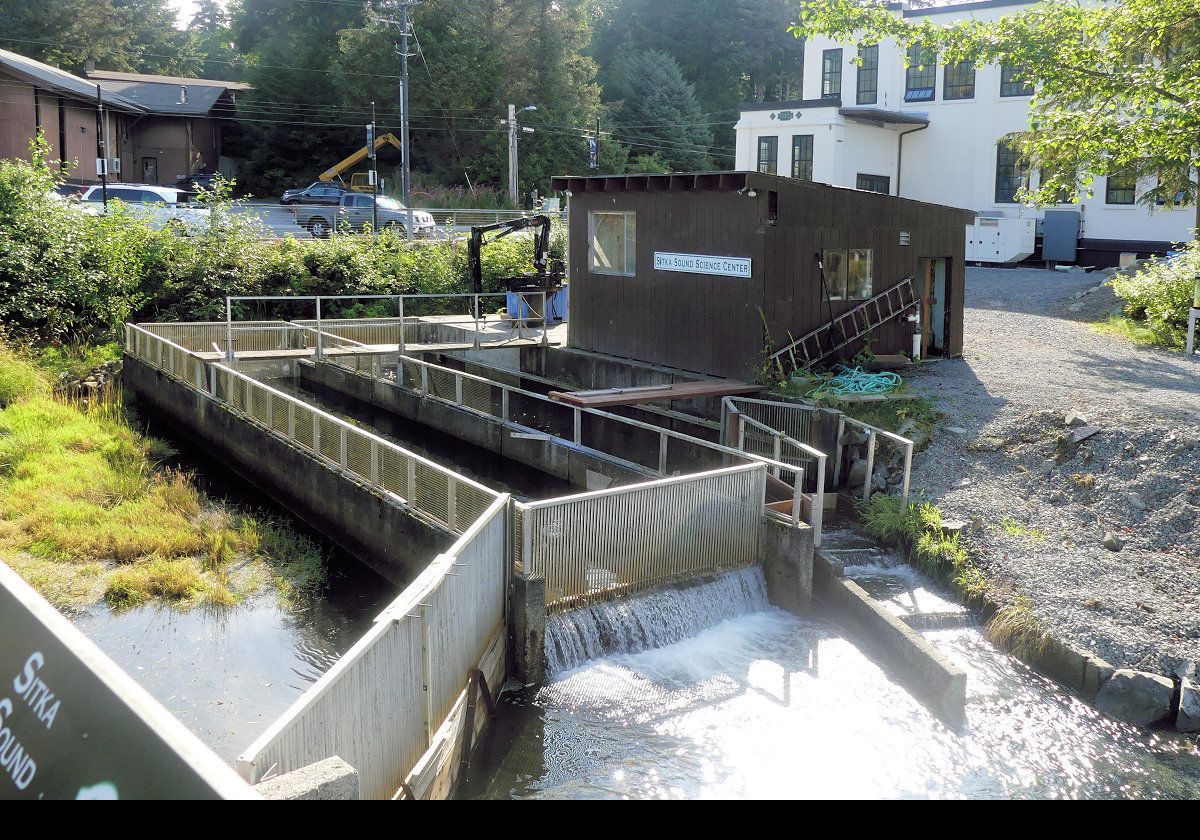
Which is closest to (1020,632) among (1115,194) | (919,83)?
(1115,194)

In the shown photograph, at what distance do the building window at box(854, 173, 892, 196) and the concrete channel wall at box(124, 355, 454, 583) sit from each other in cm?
2918

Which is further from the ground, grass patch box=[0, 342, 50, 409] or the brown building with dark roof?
the brown building with dark roof

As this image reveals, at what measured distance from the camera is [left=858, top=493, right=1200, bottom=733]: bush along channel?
375 inches

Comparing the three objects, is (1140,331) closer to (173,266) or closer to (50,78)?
(173,266)

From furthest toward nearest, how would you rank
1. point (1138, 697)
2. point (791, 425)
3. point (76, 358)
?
point (76, 358)
point (791, 425)
point (1138, 697)

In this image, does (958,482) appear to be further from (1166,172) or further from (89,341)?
(89,341)

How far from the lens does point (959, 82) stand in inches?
1645

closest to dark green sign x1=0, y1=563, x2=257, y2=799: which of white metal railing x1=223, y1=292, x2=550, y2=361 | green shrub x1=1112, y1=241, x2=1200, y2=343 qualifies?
white metal railing x1=223, y1=292, x2=550, y2=361

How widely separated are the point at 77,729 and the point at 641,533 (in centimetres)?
832

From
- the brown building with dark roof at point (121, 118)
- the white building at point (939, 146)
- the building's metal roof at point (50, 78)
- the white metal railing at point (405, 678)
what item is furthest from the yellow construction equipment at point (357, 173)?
the white metal railing at point (405, 678)

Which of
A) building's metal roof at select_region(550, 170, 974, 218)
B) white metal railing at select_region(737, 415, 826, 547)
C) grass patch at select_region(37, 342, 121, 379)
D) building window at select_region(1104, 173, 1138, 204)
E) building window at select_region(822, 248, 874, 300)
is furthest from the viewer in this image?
building window at select_region(1104, 173, 1138, 204)

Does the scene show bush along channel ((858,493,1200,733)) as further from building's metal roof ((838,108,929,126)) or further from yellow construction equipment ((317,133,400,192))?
yellow construction equipment ((317,133,400,192))

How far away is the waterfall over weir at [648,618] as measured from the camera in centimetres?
1016
